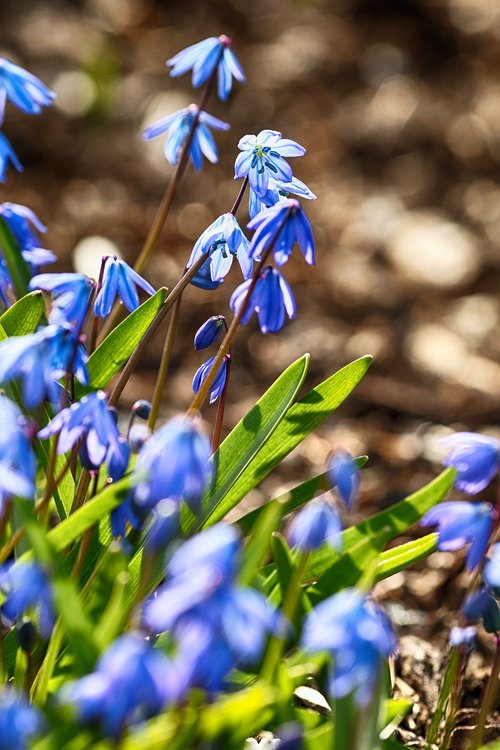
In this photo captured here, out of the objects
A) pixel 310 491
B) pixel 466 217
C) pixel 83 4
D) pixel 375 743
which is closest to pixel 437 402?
pixel 466 217

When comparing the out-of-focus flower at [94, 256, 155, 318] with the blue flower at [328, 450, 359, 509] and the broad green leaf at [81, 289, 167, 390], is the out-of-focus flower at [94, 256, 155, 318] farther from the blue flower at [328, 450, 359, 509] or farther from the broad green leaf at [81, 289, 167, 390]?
the blue flower at [328, 450, 359, 509]

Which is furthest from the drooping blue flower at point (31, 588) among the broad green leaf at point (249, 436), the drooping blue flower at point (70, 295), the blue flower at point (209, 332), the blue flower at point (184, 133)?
the blue flower at point (184, 133)

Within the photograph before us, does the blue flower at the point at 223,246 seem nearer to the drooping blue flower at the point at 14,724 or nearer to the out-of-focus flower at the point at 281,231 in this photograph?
the out-of-focus flower at the point at 281,231

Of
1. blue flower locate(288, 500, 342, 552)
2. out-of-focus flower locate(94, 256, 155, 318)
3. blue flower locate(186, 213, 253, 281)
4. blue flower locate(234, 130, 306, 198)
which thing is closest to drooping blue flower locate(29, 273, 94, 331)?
out-of-focus flower locate(94, 256, 155, 318)

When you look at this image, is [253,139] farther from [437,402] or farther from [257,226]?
[437,402]

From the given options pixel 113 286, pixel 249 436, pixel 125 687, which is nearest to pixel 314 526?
pixel 125 687

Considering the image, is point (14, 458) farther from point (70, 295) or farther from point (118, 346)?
point (118, 346)

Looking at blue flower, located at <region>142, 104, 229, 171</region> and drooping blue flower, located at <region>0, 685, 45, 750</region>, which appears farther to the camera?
blue flower, located at <region>142, 104, 229, 171</region>
